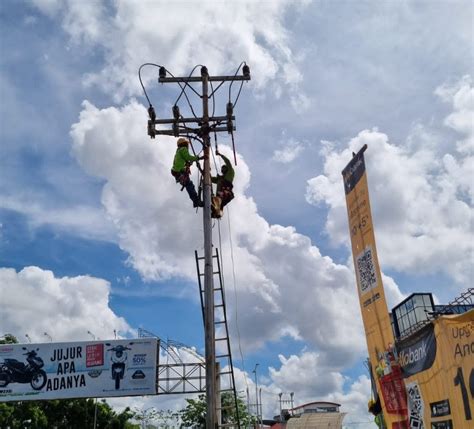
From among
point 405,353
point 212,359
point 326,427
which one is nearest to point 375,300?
point 405,353

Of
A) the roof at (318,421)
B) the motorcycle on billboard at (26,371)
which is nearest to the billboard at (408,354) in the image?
the motorcycle on billboard at (26,371)

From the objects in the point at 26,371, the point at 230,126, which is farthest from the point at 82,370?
the point at 230,126

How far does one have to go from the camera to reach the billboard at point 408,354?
30.1 ft

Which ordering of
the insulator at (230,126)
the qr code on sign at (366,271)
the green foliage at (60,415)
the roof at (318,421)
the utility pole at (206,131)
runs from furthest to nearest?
the roof at (318,421)
the green foliage at (60,415)
the qr code on sign at (366,271)
the insulator at (230,126)
the utility pole at (206,131)

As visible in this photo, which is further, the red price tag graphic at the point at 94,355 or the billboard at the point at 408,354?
the red price tag graphic at the point at 94,355

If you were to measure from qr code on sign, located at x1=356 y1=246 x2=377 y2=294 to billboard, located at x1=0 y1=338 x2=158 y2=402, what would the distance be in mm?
15549

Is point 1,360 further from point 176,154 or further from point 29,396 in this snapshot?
point 176,154

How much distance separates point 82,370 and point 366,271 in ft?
59.0

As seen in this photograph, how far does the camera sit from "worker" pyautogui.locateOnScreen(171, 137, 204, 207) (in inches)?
376

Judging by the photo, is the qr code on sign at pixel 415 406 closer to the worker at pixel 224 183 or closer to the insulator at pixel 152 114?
the worker at pixel 224 183

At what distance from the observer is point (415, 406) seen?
1070 centimetres

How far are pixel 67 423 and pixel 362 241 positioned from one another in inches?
1198

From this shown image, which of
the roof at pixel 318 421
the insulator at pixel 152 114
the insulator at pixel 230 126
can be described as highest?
the insulator at pixel 152 114

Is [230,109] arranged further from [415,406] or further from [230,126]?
[415,406]
